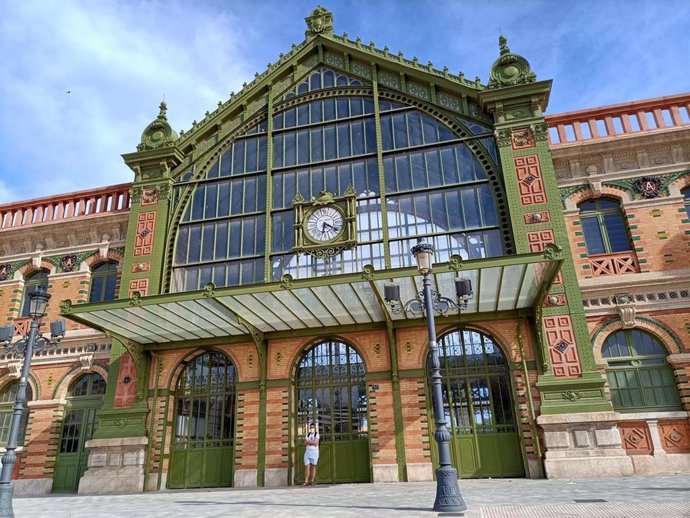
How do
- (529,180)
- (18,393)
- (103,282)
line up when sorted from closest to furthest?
(18,393)
(529,180)
(103,282)

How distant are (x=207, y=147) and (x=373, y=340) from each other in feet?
32.4

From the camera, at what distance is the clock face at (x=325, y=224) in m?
17.1

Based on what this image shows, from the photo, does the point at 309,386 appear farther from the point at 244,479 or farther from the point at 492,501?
the point at 492,501

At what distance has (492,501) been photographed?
9422mm

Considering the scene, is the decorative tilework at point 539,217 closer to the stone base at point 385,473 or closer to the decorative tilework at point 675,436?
the decorative tilework at point 675,436

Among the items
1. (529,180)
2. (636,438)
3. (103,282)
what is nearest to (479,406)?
(636,438)

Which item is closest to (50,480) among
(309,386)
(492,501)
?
(309,386)

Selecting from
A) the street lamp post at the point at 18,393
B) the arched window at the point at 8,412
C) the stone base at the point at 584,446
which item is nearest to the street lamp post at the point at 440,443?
the stone base at the point at 584,446

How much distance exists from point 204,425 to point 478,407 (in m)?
8.42

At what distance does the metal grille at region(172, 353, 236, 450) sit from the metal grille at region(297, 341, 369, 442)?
7.64ft

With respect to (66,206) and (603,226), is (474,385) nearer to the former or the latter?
(603,226)

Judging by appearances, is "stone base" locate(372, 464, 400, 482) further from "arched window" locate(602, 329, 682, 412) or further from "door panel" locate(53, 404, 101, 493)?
"door panel" locate(53, 404, 101, 493)

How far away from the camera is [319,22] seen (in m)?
20.6

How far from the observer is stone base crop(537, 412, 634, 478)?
12898mm
